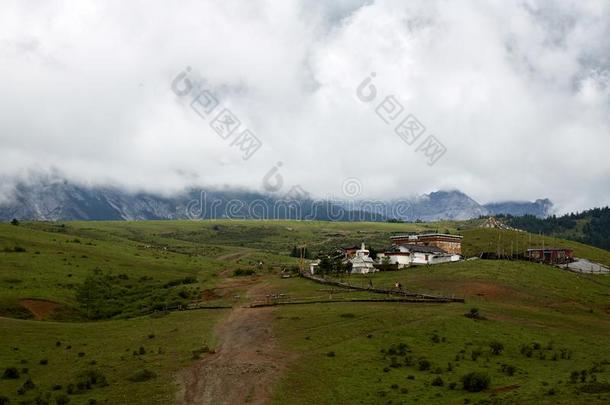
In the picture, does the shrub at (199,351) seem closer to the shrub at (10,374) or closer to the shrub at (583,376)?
the shrub at (10,374)

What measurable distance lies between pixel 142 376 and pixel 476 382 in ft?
81.9

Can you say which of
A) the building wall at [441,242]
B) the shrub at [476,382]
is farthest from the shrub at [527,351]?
the building wall at [441,242]

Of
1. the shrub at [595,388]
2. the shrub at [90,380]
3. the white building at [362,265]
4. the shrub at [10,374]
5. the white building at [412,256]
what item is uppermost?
the white building at [412,256]

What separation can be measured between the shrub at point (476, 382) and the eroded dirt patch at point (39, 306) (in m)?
58.4

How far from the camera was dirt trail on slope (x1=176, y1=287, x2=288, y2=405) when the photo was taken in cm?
4303

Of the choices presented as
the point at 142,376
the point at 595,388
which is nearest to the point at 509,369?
the point at 595,388

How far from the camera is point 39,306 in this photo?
3297 inches

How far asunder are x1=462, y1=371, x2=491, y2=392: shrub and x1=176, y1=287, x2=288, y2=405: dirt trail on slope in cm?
1397

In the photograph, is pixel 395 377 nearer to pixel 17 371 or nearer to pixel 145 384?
pixel 145 384

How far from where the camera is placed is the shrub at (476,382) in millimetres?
43281

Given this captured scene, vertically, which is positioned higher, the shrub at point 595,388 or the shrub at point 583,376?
the shrub at point 595,388

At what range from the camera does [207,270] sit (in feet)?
432

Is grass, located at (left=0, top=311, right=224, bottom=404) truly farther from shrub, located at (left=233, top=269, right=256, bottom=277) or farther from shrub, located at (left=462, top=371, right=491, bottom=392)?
shrub, located at (left=233, top=269, right=256, bottom=277)

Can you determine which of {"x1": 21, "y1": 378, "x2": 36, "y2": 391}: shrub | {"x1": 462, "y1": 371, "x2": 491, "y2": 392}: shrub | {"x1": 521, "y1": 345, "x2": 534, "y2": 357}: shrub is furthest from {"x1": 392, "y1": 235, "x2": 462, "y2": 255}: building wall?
{"x1": 21, "y1": 378, "x2": 36, "y2": 391}: shrub
